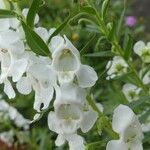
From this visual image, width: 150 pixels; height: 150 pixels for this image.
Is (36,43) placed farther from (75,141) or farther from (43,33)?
(75,141)

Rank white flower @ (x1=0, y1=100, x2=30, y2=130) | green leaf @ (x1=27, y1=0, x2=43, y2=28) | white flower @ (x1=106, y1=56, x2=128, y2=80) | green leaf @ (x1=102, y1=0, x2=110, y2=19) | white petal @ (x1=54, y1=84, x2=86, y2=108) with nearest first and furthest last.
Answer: white petal @ (x1=54, y1=84, x2=86, y2=108)
green leaf @ (x1=27, y1=0, x2=43, y2=28)
green leaf @ (x1=102, y1=0, x2=110, y2=19)
white flower @ (x1=106, y1=56, x2=128, y2=80)
white flower @ (x1=0, y1=100, x2=30, y2=130)

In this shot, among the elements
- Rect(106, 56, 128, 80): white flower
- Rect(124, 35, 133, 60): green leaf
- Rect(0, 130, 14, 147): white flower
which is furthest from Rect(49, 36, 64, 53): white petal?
Rect(0, 130, 14, 147): white flower

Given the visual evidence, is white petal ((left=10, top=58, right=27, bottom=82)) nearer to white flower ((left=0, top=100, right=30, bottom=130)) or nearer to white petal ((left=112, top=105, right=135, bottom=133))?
white petal ((left=112, top=105, right=135, bottom=133))

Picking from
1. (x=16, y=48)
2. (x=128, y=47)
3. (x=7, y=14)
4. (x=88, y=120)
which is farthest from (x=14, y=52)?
(x=128, y=47)

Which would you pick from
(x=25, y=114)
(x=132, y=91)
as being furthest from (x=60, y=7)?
(x=132, y=91)

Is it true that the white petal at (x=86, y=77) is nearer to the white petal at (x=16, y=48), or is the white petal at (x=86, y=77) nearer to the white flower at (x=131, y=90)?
the white petal at (x=16, y=48)
